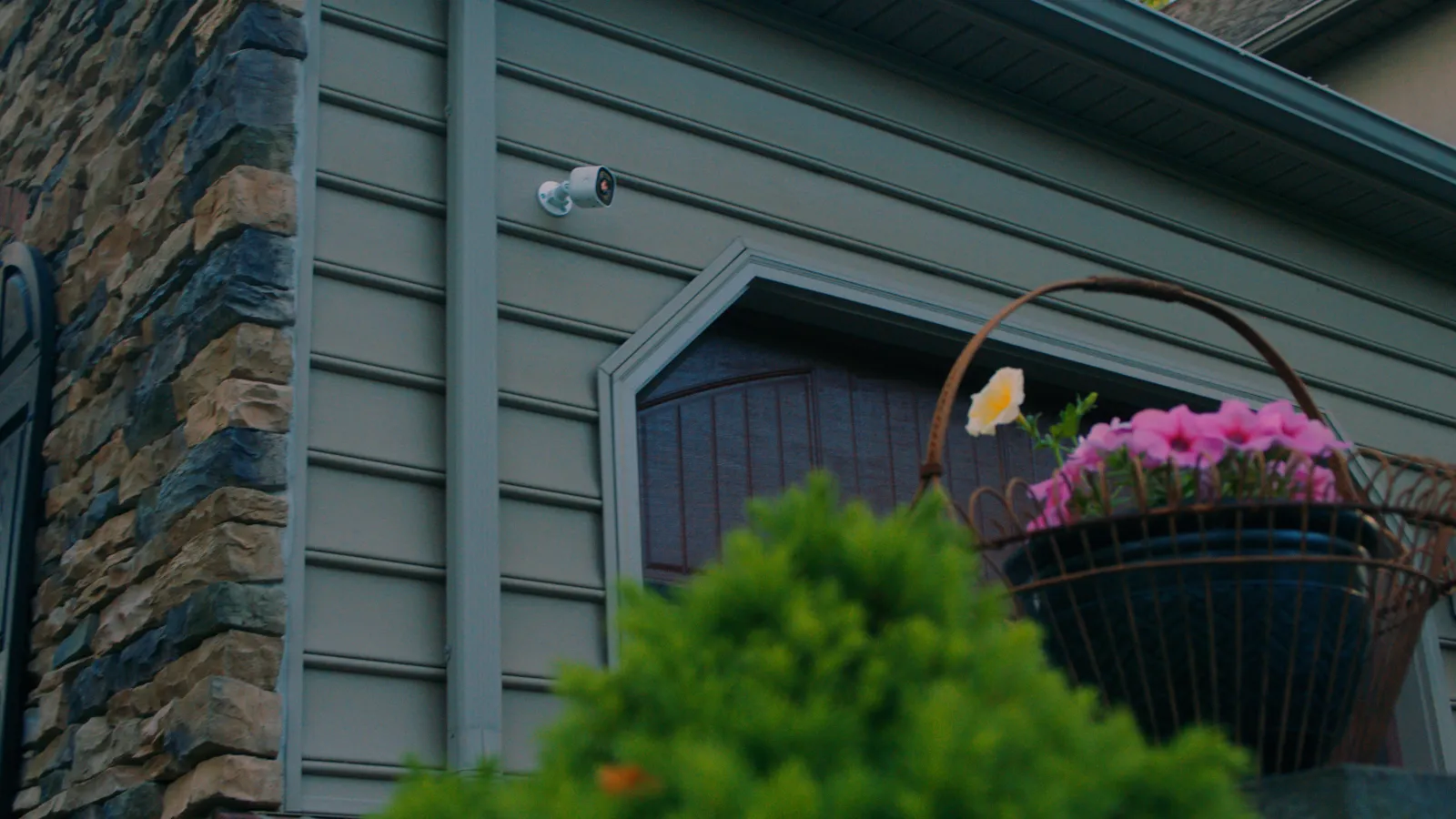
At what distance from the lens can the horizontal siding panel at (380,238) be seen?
3.93 m

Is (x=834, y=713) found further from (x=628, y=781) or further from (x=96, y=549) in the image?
(x=96, y=549)

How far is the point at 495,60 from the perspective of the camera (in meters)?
4.34

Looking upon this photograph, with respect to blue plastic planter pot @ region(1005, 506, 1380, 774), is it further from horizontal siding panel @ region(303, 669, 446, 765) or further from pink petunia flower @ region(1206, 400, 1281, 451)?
horizontal siding panel @ region(303, 669, 446, 765)

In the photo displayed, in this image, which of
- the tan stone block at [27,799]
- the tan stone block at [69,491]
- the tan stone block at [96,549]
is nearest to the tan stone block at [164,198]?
the tan stone block at [69,491]

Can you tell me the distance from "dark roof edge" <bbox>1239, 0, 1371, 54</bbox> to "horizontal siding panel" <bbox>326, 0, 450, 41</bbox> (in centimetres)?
559

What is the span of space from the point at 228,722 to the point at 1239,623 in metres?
2.13

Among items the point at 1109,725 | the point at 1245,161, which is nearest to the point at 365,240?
the point at 1109,725

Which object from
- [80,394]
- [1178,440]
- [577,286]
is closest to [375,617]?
[577,286]

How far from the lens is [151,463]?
395cm

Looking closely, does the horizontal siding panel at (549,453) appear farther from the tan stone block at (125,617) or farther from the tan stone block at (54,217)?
the tan stone block at (54,217)

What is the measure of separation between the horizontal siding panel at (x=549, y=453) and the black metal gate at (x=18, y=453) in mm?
1586

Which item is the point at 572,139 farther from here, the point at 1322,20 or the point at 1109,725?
the point at 1322,20

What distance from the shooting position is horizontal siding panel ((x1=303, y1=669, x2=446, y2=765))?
3518mm

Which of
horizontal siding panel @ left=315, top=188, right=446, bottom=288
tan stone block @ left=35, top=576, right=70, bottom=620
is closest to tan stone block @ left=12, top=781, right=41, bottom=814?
tan stone block @ left=35, top=576, right=70, bottom=620
